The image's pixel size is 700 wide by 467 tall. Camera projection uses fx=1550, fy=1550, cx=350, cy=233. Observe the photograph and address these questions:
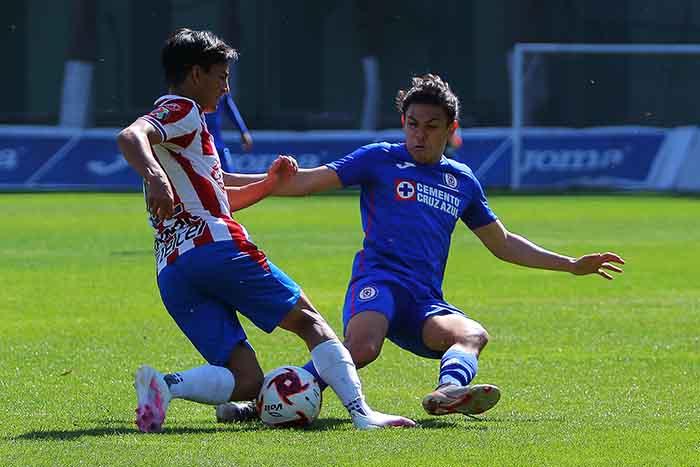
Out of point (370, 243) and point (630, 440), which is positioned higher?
point (370, 243)

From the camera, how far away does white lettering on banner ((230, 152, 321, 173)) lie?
29.4 m

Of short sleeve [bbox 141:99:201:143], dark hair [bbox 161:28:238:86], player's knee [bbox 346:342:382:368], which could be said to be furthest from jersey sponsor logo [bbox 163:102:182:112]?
player's knee [bbox 346:342:382:368]

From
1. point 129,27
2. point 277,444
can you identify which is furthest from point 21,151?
point 277,444

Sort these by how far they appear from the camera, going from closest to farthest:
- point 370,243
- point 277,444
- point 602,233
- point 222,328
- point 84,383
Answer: point 277,444 → point 222,328 → point 370,243 → point 84,383 → point 602,233

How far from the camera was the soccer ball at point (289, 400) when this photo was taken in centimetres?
635

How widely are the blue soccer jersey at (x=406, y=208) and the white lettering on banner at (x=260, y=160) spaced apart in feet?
72.2


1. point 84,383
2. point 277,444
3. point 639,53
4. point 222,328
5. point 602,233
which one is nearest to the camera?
point 277,444

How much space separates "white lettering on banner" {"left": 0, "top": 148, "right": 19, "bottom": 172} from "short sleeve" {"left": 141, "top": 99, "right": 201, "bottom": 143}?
24.0 m

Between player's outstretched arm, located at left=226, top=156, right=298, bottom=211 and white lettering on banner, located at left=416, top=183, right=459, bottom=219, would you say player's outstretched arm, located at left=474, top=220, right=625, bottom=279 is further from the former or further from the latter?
player's outstretched arm, located at left=226, top=156, right=298, bottom=211

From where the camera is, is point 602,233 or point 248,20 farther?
point 248,20

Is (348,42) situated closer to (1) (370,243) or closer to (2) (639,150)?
(2) (639,150)

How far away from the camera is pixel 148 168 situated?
5.70 meters

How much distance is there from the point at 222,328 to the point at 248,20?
3498 cm

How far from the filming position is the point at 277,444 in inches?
231
